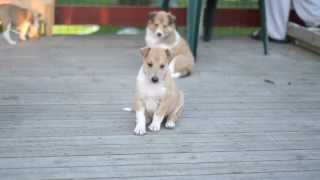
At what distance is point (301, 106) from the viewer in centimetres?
442

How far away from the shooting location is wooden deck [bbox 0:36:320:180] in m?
3.11

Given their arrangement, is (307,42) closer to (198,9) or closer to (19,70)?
(198,9)

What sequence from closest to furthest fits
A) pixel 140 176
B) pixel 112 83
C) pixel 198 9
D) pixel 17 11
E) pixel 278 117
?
pixel 140 176
pixel 278 117
pixel 112 83
pixel 198 9
pixel 17 11

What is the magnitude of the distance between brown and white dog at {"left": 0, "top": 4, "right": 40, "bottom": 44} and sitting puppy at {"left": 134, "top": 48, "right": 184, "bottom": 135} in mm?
3041


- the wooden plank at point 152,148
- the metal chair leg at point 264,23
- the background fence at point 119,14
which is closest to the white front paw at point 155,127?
the wooden plank at point 152,148

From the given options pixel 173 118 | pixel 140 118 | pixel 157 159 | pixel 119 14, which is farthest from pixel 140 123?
pixel 119 14

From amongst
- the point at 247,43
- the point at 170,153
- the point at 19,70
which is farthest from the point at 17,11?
the point at 170,153

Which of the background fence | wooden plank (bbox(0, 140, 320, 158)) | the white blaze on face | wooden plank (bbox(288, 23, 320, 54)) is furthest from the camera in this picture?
the background fence

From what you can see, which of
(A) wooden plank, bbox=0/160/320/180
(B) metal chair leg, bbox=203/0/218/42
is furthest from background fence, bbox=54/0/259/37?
(A) wooden plank, bbox=0/160/320/180

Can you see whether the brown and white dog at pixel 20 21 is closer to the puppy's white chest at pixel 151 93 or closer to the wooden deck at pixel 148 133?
the wooden deck at pixel 148 133

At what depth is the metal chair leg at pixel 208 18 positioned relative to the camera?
6777 millimetres

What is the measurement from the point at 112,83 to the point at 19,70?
900 mm

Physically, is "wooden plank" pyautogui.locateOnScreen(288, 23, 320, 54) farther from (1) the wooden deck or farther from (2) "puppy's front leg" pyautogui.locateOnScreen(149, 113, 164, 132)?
(2) "puppy's front leg" pyautogui.locateOnScreen(149, 113, 164, 132)

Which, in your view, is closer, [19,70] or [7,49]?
[19,70]
